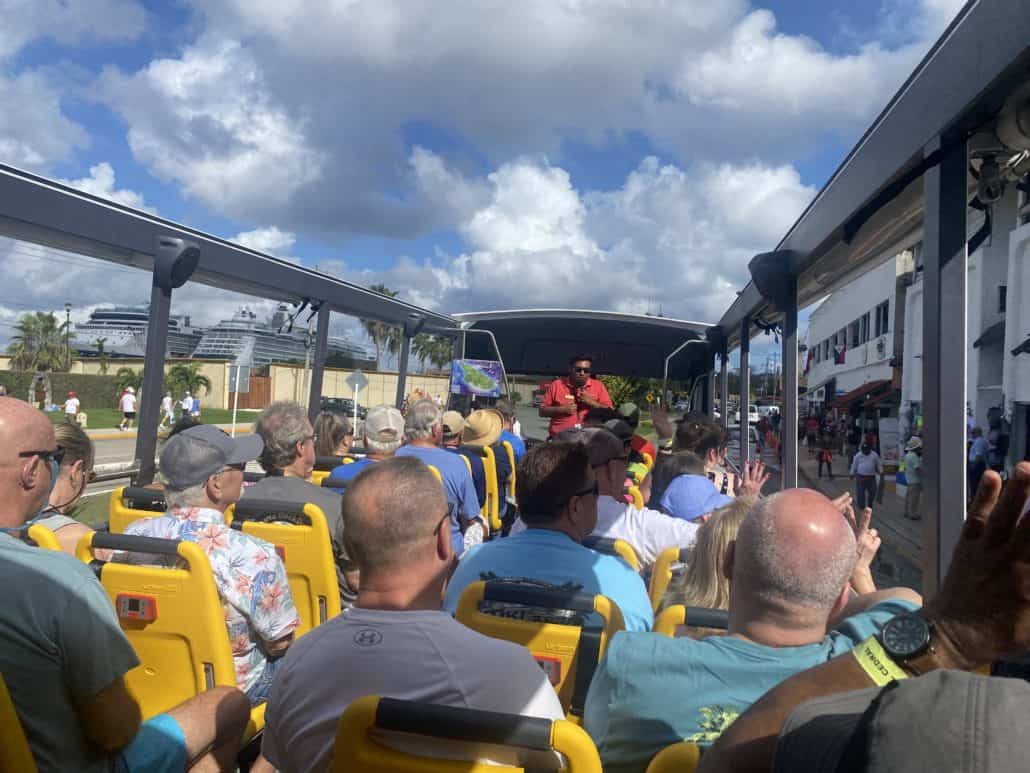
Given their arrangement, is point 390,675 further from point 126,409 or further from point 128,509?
point 126,409

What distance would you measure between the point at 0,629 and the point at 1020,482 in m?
2.07

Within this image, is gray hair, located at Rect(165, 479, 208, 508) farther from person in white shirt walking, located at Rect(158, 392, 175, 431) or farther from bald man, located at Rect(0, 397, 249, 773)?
person in white shirt walking, located at Rect(158, 392, 175, 431)

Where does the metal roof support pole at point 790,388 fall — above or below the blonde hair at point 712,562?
above

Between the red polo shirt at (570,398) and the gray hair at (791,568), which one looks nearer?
the gray hair at (791,568)

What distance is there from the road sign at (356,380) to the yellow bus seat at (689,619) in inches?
212

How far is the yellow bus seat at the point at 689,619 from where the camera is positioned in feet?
6.08

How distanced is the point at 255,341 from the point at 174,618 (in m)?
3.63

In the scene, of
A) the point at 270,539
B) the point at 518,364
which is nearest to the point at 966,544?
the point at 270,539

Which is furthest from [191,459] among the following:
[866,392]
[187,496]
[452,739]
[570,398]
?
[866,392]

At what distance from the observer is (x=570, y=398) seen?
6.95 meters

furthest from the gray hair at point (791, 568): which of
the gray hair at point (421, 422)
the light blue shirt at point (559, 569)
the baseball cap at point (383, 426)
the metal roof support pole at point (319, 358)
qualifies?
the metal roof support pole at point (319, 358)

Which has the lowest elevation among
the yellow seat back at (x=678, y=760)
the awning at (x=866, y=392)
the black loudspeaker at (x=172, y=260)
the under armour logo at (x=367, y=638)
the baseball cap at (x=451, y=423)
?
the yellow seat back at (x=678, y=760)

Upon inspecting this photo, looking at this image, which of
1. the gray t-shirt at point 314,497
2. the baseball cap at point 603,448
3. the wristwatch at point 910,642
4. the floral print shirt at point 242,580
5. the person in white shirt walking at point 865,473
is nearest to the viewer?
the wristwatch at point 910,642

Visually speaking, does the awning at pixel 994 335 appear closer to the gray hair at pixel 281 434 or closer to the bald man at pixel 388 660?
the bald man at pixel 388 660
